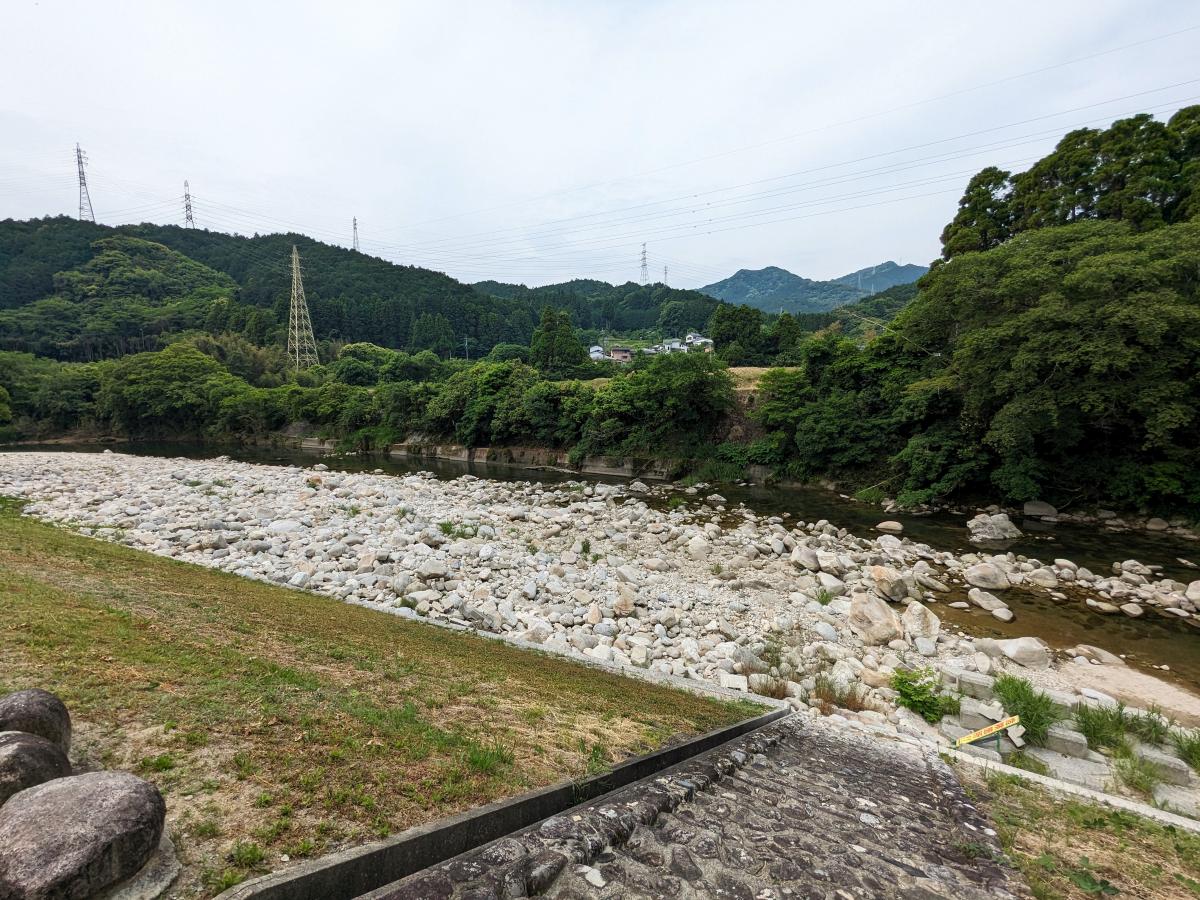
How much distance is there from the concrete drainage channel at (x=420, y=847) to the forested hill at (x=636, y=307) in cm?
9107

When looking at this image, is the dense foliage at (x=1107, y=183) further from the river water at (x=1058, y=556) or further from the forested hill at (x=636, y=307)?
the forested hill at (x=636, y=307)

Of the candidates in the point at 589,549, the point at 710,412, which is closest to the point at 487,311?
the point at 710,412

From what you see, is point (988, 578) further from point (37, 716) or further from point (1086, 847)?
point (37, 716)

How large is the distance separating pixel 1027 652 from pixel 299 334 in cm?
8454

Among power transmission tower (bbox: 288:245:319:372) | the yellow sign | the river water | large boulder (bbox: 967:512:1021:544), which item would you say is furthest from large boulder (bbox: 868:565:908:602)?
power transmission tower (bbox: 288:245:319:372)

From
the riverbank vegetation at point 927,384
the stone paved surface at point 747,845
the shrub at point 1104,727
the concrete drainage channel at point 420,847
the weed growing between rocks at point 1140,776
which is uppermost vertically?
the riverbank vegetation at point 927,384

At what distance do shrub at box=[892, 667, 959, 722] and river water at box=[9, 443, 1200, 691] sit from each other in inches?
153

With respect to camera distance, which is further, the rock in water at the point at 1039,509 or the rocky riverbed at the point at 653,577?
the rock in water at the point at 1039,509

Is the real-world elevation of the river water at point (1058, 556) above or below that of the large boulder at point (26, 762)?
below

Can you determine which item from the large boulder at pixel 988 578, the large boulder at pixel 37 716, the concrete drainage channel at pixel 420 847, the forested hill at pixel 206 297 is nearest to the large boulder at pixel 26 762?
the large boulder at pixel 37 716

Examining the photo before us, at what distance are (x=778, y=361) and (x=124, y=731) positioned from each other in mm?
44860

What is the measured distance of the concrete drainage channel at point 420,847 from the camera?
188cm

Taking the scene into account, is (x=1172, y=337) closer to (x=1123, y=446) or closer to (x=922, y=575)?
(x=1123, y=446)

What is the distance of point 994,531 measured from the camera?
15.7 metres
